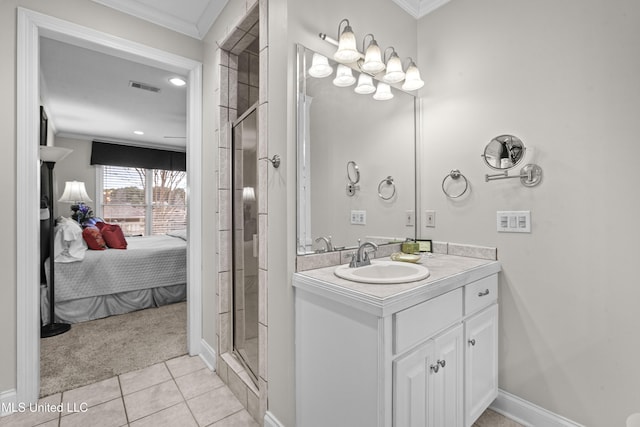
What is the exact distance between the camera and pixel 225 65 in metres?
2.18

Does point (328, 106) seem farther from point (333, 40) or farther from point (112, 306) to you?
point (112, 306)

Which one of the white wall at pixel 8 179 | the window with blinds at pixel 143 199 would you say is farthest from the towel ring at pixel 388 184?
the window with blinds at pixel 143 199

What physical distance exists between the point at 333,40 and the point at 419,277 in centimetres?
130

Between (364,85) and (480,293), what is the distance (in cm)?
134

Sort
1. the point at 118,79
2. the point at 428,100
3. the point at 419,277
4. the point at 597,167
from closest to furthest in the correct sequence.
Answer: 1. the point at 419,277
2. the point at 597,167
3. the point at 428,100
4. the point at 118,79

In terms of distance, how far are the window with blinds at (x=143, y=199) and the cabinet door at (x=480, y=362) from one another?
5.58 meters

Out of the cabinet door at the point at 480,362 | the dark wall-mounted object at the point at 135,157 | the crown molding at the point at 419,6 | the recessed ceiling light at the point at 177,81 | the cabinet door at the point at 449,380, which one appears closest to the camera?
the cabinet door at the point at 449,380

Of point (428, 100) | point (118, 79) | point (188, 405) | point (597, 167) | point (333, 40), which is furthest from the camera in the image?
point (118, 79)

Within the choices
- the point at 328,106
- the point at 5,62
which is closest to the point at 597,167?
the point at 328,106

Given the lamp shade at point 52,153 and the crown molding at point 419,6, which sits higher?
the crown molding at point 419,6

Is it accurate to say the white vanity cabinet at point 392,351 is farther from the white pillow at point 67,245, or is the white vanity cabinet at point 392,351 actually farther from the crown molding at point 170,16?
the white pillow at point 67,245

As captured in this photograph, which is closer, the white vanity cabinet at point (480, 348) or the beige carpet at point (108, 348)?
the white vanity cabinet at point (480, 348)

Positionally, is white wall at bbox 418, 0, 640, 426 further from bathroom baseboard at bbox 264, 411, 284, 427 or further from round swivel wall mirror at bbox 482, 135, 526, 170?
bathroom baseboard at bbox 264, 411, 284, 427

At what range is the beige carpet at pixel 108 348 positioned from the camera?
2184 mm
